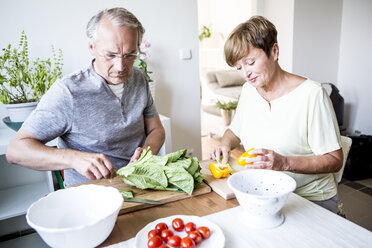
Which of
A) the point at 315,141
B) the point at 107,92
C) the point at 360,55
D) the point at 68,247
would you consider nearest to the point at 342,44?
the point at 360,55

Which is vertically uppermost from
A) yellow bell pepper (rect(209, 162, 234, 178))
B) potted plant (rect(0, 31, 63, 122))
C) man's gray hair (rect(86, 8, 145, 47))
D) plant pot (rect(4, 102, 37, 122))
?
man's gray hair (rect(86, 8, 145, 47))

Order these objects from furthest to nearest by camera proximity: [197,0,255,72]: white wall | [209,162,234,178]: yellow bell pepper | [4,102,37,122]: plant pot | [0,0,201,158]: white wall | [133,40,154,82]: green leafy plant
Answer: [197,0,255,72]: white wall, [133,40,154,82]: green leafy plant, [0,0,201,158]: white wall, [4,102,37,122]: plant pot, [209,162,234,178]: yellow bell pepper

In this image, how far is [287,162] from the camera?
115 cm

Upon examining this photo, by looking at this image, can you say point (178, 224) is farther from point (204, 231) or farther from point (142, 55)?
point (142, 55)

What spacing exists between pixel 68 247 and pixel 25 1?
1.97m

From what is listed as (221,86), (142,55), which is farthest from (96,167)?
(221,86)

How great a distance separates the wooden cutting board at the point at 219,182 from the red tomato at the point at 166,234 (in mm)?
315

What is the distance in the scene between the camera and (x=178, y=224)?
0.85 m

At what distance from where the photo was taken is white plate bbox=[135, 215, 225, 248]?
788 millimetres

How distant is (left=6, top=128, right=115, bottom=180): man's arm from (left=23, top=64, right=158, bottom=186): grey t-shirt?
0.06 m

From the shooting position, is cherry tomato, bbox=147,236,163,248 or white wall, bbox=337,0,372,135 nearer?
cherry tomato, bbox=147,236,163,248

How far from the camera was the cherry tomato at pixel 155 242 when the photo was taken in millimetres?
769

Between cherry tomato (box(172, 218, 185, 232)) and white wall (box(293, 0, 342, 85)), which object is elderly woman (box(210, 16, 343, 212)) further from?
white wall (box(293, 0, 342, 85))

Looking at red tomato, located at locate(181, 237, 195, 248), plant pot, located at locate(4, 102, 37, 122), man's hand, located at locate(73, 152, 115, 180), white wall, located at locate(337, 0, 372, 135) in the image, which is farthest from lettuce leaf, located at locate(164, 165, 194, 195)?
white wall, located at locate(337, 0, 372, 135)
